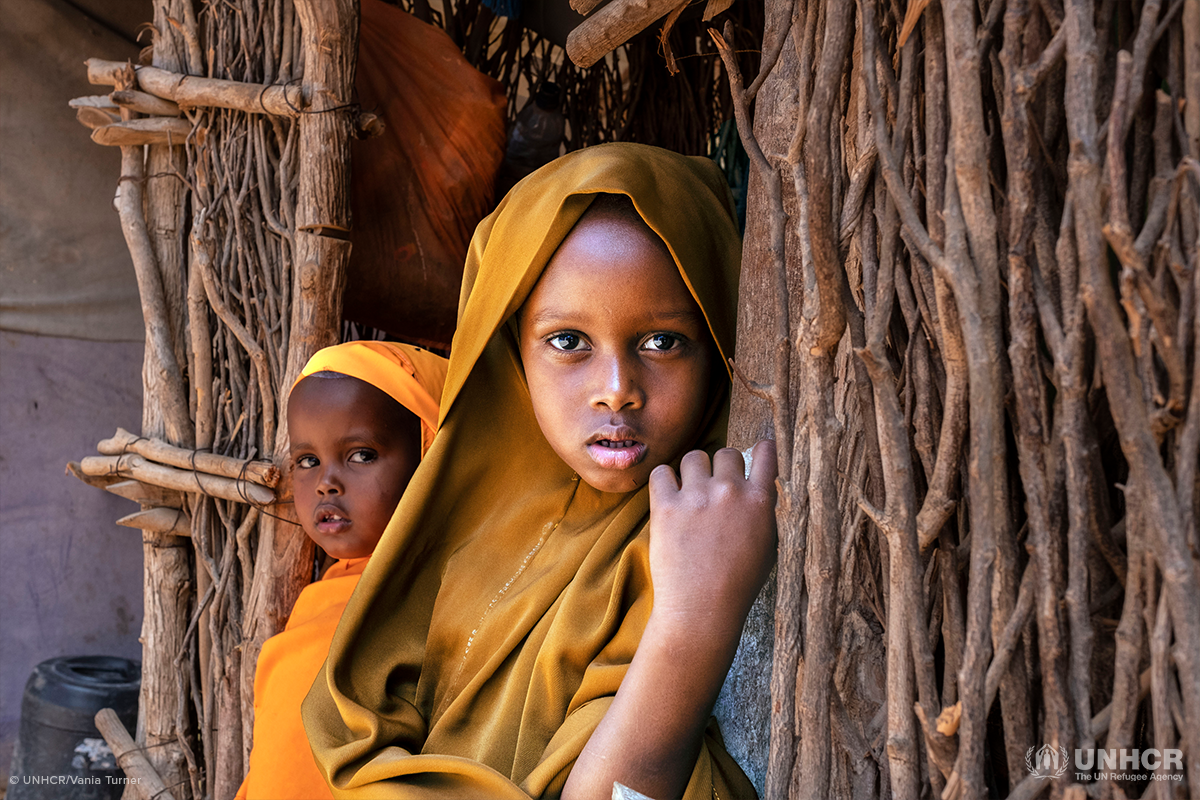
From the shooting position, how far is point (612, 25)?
4.03 feet

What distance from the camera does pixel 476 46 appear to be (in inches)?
128

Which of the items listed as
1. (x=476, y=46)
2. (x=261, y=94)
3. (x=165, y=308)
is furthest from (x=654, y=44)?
(x=165, y=308)

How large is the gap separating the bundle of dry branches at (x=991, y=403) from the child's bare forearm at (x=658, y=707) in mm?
93

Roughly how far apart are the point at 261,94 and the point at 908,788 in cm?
189

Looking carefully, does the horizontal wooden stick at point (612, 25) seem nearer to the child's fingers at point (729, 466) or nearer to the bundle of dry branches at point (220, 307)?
the child's fingers at point (729, 466)

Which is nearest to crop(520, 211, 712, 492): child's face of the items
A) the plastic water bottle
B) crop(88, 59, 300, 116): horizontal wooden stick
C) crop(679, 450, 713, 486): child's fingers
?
crop(679, 450, 713, 486): child's fingers

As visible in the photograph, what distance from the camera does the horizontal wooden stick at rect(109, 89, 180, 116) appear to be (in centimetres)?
215

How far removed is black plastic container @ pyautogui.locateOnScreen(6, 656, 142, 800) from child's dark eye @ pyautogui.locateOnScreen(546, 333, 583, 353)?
2.03 meters

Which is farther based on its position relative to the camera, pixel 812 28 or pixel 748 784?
pixel 748 784

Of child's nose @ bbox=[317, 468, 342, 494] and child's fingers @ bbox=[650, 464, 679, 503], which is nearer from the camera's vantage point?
child's fingers @ bbox=[650, 464, 679, 503]

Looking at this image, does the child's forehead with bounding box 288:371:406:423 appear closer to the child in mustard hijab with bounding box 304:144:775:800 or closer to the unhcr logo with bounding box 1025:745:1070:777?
the child in mustard hijab with bounding box 304:144:775:800

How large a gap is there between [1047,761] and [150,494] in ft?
6.68

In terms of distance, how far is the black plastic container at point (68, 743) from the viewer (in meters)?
2.50

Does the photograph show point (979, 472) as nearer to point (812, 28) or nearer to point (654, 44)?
point (812, 28)
